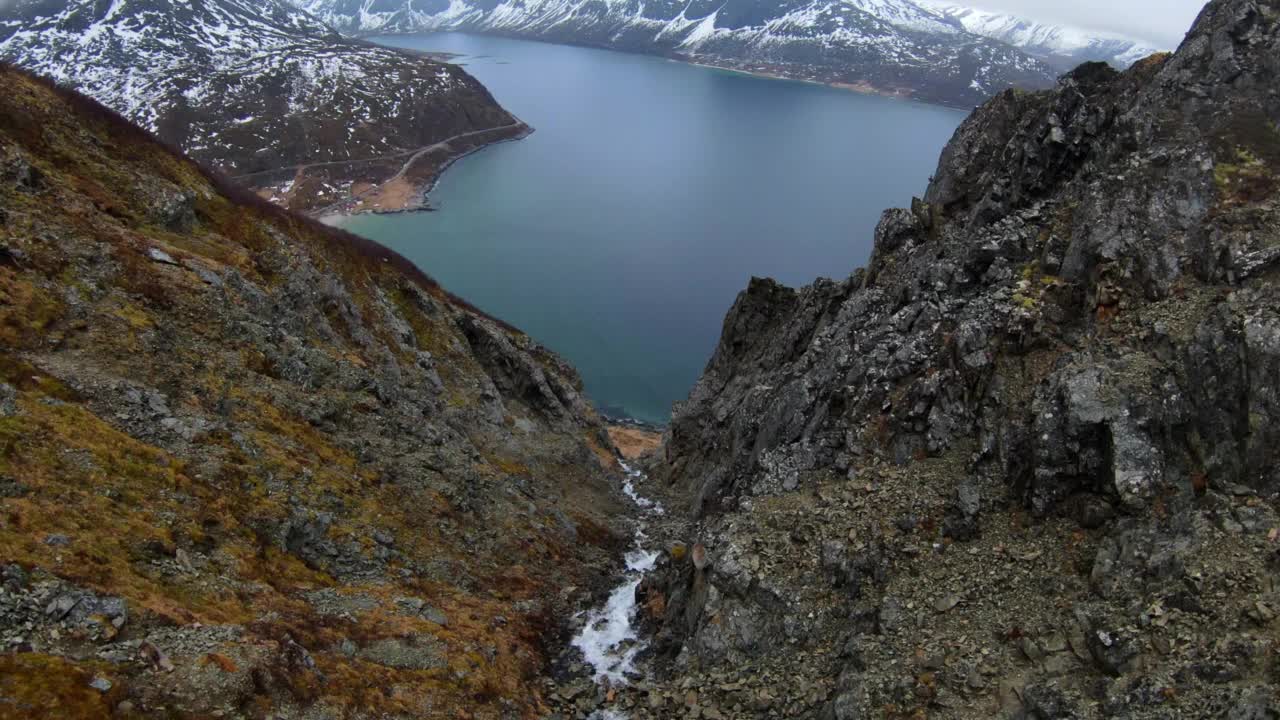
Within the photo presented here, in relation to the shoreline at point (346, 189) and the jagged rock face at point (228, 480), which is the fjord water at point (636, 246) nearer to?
the shoreline at point (346, 189)

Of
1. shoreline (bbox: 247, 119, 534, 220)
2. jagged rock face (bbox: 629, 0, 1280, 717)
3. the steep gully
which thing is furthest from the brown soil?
shoreline (bbox: 247, 119, 534, 220)

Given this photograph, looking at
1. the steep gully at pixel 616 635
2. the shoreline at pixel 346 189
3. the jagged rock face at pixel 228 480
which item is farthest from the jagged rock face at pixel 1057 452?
the shoreline at pixel 346 189

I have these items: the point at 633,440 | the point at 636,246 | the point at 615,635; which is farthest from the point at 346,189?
the point at 615,635

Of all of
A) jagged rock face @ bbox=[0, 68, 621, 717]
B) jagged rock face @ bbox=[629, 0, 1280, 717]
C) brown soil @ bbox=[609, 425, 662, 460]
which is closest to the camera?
jagged rock face @ bbox=[0, 68, 621, 717]

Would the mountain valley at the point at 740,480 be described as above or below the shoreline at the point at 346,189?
above

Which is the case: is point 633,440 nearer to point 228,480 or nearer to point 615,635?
point 615,635

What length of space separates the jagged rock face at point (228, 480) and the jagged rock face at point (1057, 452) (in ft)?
30.9

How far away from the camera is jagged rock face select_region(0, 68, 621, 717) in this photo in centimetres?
1792

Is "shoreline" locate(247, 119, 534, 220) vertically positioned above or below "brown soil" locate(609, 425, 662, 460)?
above

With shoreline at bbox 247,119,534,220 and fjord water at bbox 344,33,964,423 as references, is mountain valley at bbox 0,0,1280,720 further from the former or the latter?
shoreline at bbox 247,119,534,220

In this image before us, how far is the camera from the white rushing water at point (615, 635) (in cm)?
2919

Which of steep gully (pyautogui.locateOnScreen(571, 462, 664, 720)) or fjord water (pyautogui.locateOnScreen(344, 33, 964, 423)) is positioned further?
fjord water (pyautogui.locateOnScreen(344, 33, 964, 423))

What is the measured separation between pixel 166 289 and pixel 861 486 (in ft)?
108

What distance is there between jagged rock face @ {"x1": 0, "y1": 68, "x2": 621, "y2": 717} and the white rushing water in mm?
1604
